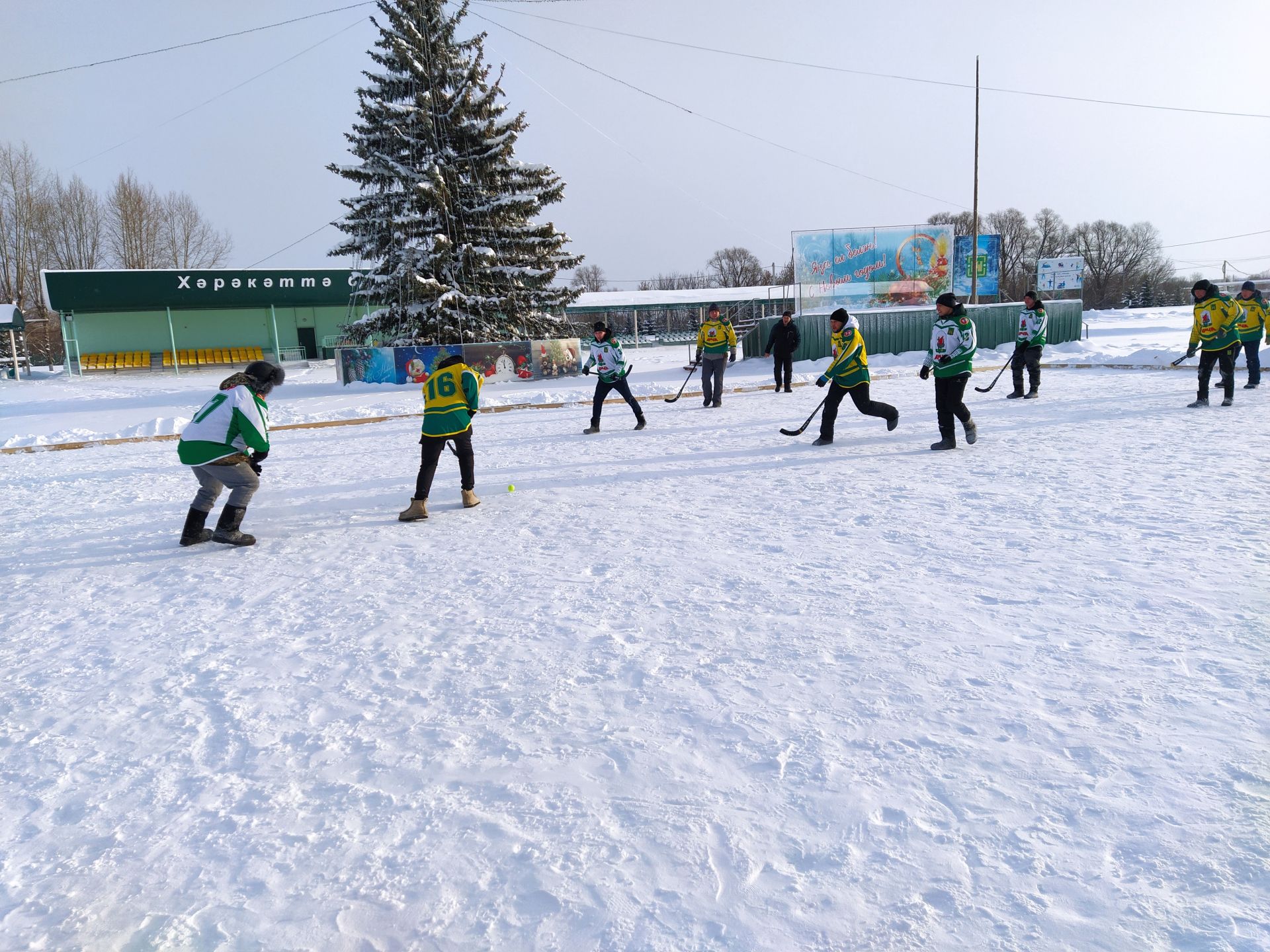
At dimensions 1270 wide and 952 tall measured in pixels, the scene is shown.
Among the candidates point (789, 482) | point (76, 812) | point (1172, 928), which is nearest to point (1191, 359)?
point (789, 482)

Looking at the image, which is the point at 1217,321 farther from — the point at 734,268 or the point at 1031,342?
the point at 734,268

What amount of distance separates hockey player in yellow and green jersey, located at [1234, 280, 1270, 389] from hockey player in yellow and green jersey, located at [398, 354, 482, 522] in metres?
10.9

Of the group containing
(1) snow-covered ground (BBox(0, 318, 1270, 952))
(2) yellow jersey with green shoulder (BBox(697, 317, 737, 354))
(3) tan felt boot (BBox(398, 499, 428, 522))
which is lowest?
(1) snow-covered ground (BBox(0, 318, 1270, 952))

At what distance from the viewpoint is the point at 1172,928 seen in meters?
1.92

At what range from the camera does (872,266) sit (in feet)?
84.1

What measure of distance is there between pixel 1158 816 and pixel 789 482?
17.2ft

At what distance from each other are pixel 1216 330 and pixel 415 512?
987 centimetres

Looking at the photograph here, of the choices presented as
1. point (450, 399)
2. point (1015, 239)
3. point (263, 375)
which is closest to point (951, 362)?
point (450, 399)

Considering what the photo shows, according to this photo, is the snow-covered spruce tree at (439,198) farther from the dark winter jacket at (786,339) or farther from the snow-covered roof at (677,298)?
the snow-covered roof at (677,298)

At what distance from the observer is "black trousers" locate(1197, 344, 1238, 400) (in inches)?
404

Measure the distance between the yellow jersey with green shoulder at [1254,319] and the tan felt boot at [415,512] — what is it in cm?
1195

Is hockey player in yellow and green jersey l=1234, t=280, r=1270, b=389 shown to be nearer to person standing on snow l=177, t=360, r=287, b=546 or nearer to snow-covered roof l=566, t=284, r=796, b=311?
person standing on snow l=177, t=360, r=287, b=546

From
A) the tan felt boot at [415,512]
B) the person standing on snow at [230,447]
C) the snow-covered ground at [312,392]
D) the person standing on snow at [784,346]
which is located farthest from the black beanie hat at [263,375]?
the person standing on snow at [784,346]

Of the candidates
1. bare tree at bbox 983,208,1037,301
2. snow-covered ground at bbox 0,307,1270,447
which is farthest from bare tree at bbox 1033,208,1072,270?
snow-covered ground at bbox 0,307,1270,447
